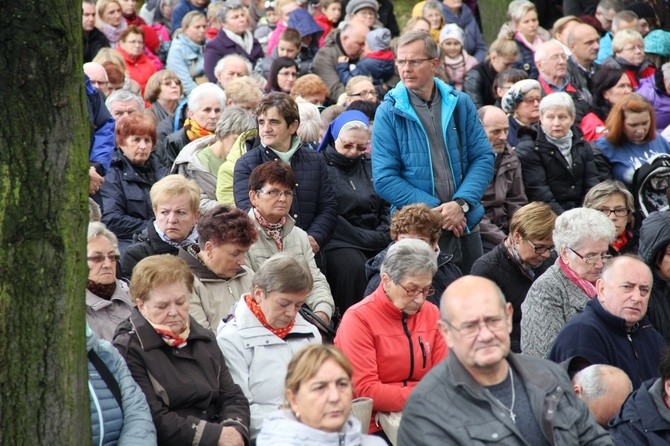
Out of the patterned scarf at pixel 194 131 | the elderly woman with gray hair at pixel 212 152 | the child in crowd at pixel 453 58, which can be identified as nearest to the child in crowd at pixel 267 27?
the child in crowd at pixel 453 58

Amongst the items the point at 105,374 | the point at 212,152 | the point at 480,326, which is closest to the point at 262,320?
the point at 105,374

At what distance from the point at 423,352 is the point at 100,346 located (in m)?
1.87

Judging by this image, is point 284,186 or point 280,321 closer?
point 280,321

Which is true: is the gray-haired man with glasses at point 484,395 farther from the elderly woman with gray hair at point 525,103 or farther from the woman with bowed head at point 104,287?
the elderly woman with gray hair at point 525,103

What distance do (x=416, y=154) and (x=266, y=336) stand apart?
2.53 metres

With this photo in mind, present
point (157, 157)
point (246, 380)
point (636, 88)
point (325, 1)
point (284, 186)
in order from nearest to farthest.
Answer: point (246, 380) < point (284, 186) < point (157, 157) < point (636, 88) < point (325, 1)

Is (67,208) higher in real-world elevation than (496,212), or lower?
higher

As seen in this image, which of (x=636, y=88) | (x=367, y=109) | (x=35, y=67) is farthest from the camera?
(x=636, y=88)

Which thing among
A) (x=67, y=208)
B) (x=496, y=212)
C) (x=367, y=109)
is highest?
(x=67, y=208)

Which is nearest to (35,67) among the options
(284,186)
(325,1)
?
(284,186)

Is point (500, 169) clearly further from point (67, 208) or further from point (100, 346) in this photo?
point (67, 208)

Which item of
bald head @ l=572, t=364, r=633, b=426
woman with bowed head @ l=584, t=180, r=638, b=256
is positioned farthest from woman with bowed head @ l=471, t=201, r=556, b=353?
bald head @ l=572, t=364, r=633, b=426

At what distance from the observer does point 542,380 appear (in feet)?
16.5

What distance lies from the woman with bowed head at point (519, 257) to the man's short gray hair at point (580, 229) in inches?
12.4
